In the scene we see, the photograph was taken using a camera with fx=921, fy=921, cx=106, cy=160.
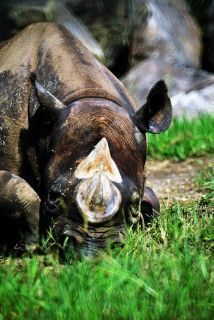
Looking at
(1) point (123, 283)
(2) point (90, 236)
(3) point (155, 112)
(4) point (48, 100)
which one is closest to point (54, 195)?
(2) point (90, 236)

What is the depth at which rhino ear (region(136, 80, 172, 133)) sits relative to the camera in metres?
6.47

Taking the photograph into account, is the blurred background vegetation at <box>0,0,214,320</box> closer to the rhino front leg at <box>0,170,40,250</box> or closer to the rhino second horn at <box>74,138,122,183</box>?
the rhino second horn at <box>74,138,122,183</box>

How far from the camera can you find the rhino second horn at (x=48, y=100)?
6316mm

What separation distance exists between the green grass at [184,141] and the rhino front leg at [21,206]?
9.66ft

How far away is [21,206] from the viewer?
646cm

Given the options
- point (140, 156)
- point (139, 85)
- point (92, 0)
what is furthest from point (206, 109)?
point (140, 156)

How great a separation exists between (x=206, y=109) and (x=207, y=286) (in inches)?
260

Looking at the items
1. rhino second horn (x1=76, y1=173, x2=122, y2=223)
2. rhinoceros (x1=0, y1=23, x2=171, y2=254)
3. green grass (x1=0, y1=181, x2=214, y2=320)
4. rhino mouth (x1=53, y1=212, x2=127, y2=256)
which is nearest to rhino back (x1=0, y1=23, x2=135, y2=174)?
rhinoceros (x1=0, y1=23, x2=171, y2=254)

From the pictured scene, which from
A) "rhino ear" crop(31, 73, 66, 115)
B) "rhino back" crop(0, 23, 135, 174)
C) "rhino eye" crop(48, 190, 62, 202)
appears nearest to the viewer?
"rhino eye" crop(48, 190, 62, 202)

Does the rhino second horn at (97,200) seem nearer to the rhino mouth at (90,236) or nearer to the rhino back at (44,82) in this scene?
the rhino mouth at (90,236)

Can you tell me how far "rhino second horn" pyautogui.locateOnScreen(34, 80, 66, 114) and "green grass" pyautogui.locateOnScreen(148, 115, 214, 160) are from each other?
305 centimetres

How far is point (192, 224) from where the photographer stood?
6.12 meters

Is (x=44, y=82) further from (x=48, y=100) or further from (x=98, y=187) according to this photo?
(x=98, y=187)

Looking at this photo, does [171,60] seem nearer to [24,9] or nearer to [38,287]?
[24,9]
